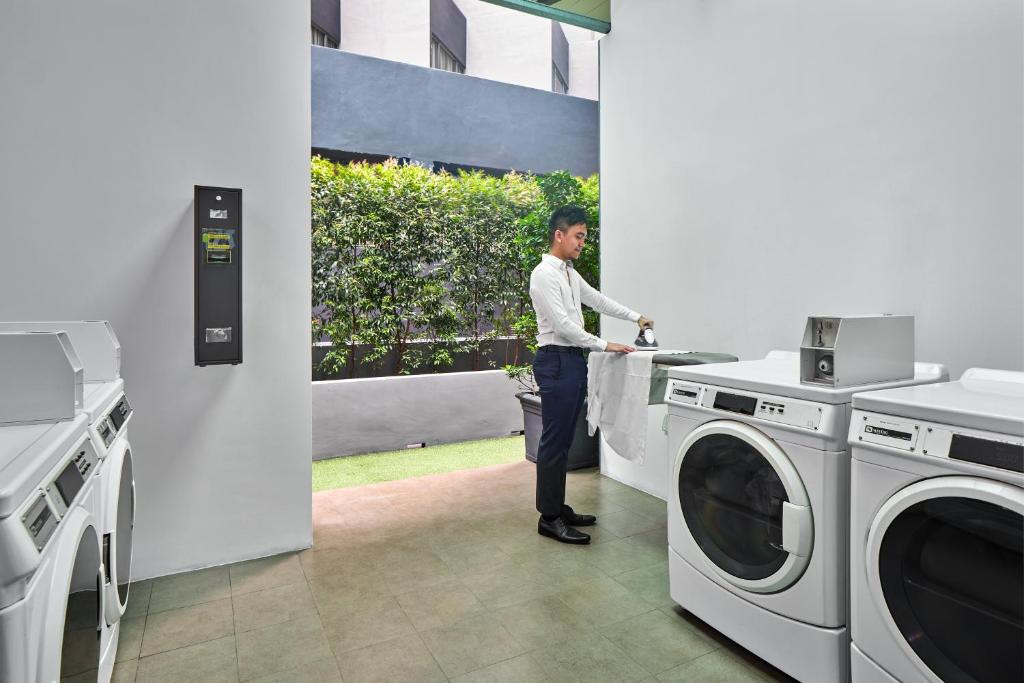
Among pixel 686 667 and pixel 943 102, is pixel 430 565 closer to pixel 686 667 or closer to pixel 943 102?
pixel 686 667

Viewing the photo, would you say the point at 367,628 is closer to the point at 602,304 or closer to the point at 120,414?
the point at 120,414

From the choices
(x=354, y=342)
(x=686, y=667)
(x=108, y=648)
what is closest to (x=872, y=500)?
(x=686, y=667)

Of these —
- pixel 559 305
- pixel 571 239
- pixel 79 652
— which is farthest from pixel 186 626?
pixel 571 239

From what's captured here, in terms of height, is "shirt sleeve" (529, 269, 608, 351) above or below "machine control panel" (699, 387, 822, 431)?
above

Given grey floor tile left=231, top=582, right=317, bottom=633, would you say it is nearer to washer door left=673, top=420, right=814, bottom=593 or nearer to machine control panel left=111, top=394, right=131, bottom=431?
machine control panel left=111, top=394, right=131, bottom=431

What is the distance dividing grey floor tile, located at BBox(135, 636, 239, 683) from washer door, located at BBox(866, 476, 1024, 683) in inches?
77.5

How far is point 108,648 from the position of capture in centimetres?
165

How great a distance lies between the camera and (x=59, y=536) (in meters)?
1.05

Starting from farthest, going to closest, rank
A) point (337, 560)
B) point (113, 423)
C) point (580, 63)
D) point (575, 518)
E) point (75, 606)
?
point (580, 63), point (575, 518), point (337, 560), point (113, 423), point (75, 606)

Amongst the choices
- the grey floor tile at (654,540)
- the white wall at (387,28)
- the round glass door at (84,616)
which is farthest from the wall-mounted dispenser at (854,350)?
the white wall at (387,28)

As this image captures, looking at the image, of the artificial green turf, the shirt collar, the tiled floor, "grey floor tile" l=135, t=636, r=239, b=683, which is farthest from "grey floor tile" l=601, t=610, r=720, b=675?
the artificial green turf

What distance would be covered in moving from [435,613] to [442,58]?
723 centimetres

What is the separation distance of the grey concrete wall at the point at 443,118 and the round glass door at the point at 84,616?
4.88 meters

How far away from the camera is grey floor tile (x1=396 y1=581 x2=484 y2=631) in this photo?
2.25 metres
